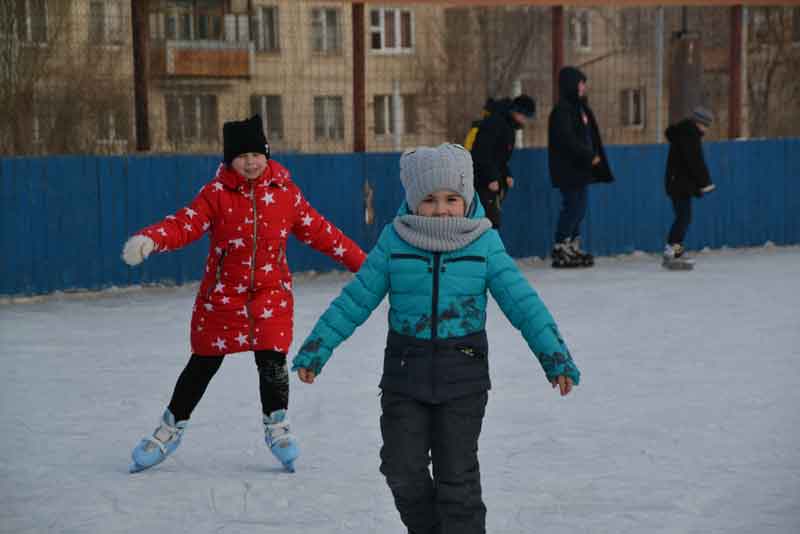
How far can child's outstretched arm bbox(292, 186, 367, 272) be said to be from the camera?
467cm

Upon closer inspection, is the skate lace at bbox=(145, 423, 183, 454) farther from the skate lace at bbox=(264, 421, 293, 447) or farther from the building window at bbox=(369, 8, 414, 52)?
the building window at bbox=(369, 8, 414, 52)

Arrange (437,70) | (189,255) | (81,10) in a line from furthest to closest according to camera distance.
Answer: (437,70)
(189,255)
(81,10)

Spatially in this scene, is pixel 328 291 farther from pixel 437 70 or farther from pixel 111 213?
pixel 437 70

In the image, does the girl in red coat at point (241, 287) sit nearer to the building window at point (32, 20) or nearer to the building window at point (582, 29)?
the building window at point (32, 20)

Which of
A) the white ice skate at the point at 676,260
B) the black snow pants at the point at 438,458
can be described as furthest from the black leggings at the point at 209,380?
the white ice skate at the point at 676,260

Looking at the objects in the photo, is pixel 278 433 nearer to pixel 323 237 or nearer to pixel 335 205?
pixel 323 237

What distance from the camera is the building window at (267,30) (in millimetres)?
9656

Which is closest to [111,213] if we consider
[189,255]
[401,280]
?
[189,255]

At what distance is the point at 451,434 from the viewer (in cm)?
342

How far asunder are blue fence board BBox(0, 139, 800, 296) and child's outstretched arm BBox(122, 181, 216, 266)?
192 inches

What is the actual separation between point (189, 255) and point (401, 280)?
21.1 feet

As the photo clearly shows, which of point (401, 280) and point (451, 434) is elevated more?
point (401, 280)

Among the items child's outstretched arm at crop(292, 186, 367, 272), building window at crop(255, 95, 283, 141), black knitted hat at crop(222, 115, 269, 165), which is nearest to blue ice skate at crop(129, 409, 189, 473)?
child's outstretched arm at crop(292, 186, 367, 272)

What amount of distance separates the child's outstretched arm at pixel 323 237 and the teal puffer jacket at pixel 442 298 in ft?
3.73
